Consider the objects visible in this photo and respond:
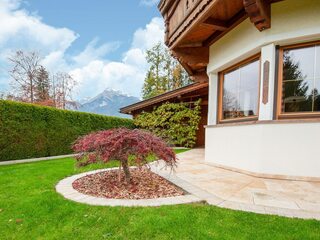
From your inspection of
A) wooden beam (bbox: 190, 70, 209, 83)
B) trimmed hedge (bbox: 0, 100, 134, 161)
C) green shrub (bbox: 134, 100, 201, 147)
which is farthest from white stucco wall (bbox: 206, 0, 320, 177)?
trimmed hedge (bbox: 0, 100, 134, 161)

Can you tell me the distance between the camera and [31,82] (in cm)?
1986

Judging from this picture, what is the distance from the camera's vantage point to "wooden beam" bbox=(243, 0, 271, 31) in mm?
4234

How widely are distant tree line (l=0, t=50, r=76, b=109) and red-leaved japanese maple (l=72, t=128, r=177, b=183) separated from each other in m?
18.2

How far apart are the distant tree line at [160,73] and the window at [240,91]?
19.8 meters

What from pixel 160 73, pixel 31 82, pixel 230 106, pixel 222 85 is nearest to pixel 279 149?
pixel 230 106

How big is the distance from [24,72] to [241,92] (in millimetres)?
19921

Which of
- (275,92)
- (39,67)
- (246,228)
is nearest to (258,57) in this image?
(275,92)

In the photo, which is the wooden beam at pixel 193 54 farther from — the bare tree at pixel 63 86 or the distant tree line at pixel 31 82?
the bare tree at pixel 63 86

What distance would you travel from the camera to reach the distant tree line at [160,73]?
86.0 feet

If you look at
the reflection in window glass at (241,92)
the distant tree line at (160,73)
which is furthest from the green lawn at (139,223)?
the distant tree line at (160,73)

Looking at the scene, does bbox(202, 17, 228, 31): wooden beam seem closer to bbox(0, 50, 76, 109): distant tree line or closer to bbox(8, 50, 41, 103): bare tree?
bbox(0, 50, 76, 109): distant tree line

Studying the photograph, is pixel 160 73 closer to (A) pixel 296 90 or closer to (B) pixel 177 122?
(B) pixel 177 122

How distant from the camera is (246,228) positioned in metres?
2.43

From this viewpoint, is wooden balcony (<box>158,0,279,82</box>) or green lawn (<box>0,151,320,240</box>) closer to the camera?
green lawn (<box>0,151,320,240</box>)
